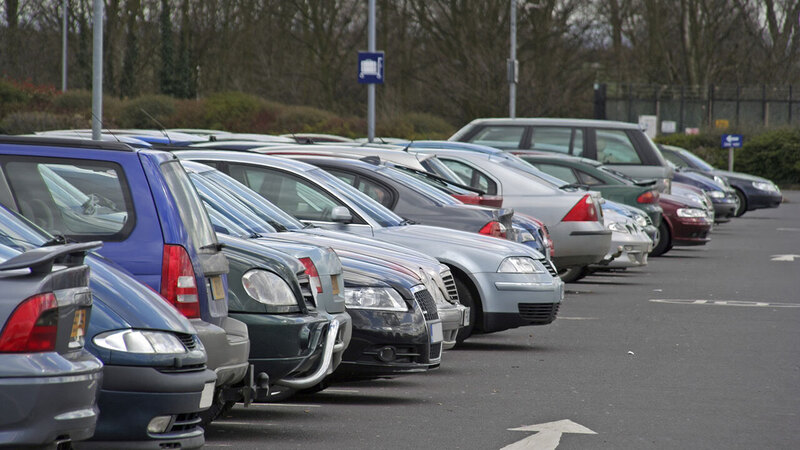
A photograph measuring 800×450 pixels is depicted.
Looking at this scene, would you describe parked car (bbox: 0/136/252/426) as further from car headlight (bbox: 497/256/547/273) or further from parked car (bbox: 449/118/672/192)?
parked car (bbox: 449/118/672/192)

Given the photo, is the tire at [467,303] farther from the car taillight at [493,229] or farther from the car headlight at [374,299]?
the car headlight at [374,299]

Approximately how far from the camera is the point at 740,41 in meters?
69.1

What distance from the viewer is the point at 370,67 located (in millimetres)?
23812

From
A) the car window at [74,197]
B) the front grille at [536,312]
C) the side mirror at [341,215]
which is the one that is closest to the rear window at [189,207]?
the car window at [74,197]

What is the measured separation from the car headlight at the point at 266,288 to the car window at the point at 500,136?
52.8 feet

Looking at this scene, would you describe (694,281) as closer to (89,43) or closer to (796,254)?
(796,254)

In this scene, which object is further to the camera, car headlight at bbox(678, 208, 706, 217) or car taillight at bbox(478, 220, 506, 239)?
car headlight at bbox(678, 208, 706, 217)

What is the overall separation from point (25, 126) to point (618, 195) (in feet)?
62.0

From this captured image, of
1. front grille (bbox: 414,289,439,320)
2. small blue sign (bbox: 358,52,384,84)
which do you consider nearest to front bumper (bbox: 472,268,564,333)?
front grille (bbox: 414,289,439,320)

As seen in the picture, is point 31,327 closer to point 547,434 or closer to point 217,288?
point 217,288

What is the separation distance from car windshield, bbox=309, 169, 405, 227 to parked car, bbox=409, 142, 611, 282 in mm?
5124

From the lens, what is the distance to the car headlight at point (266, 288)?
705 cm

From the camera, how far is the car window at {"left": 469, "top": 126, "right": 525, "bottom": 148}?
23.1 m

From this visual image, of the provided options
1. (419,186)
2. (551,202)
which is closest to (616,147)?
(551,202)
